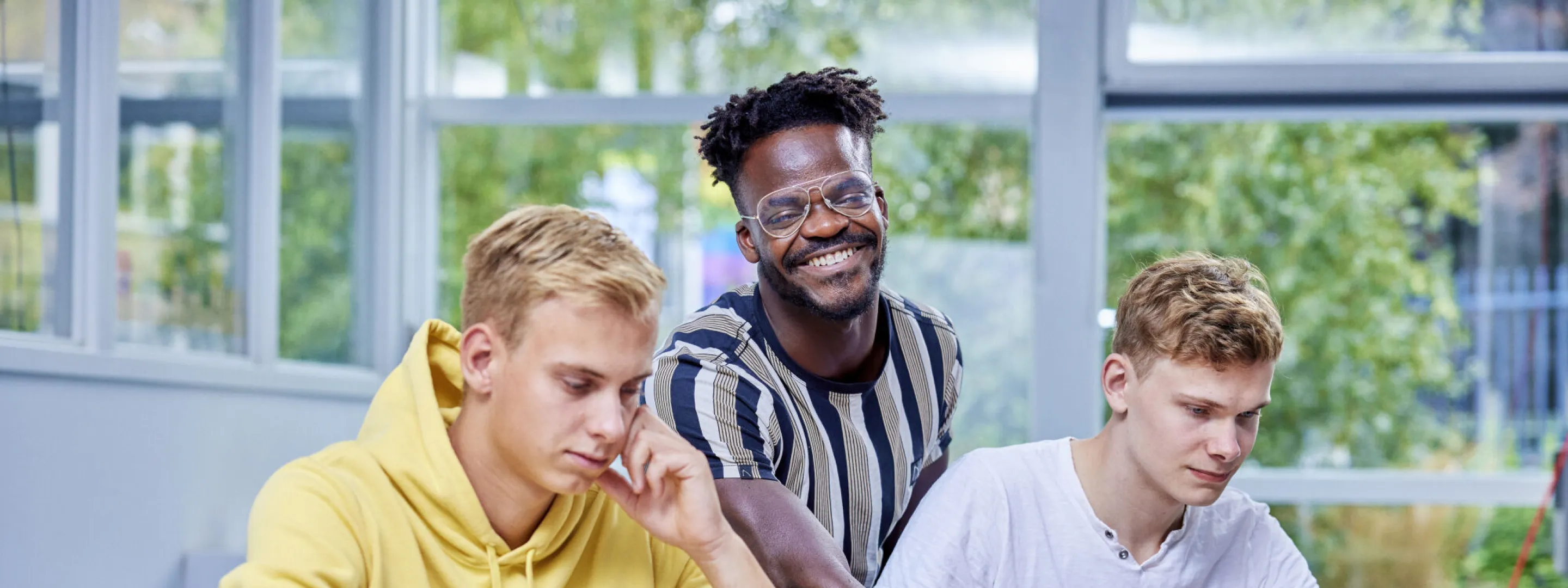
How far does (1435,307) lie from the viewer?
3998 millimetres

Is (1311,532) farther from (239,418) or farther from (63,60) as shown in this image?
(63,60)

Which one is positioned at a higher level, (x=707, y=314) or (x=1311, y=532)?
(x=707, y=314)

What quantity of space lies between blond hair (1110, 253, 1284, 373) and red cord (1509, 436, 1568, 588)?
2575 mm

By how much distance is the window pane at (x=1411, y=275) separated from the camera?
13.1 feet

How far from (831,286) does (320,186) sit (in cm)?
233

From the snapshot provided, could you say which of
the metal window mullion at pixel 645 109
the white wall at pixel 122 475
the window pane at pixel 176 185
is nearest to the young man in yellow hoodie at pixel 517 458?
the white wall at pixel 122 475

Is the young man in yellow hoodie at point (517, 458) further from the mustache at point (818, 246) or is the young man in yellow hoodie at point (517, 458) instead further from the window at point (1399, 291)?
the window at point (1399, 291)

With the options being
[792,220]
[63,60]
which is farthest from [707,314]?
[63,60]

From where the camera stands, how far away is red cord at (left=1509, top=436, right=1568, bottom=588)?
3895 millimetres

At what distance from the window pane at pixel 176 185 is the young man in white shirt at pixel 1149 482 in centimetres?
188

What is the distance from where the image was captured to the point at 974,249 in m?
4.12

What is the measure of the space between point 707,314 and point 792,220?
0.65ft

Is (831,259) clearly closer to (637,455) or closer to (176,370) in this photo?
(637,455)

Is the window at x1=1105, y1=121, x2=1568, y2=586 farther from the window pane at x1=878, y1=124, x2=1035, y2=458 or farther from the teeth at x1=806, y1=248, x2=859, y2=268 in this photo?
the teeth at x1=806, y1=248, x2=859, y2=268
